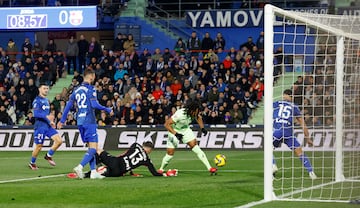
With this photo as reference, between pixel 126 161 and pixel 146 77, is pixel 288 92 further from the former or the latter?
pixel 146 77

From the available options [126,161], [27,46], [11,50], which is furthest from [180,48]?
[126,161]

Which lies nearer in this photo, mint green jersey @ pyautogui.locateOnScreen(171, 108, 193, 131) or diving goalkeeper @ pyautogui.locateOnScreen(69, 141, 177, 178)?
diving goalkeeper @ pyautogui.locateOnScreen(69, 141, 177, 178)

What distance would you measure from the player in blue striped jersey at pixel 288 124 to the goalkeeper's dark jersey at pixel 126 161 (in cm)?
268

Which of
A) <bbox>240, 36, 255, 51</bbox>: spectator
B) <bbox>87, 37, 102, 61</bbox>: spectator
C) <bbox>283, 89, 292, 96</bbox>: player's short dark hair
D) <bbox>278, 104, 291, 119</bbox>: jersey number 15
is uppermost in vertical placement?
<bbox>240, 36, 255, 51</bbox>: spectator

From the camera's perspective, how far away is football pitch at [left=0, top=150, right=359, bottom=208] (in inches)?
552

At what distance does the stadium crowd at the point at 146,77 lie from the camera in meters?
33.2

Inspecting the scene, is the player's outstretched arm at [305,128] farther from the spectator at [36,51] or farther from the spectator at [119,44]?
the spectator at [36,51]

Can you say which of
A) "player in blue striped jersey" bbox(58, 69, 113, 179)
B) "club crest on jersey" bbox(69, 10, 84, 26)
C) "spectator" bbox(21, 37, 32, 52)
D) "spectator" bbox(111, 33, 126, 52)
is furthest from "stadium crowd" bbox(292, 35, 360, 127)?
"spectator" bbox(21, 37, 32, 52)

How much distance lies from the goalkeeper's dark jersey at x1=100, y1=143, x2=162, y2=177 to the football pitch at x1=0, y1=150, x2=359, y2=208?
26 cm

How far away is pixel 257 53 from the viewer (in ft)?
117

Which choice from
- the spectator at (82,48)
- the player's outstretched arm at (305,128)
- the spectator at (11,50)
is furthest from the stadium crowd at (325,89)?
the spectator at (11,50)

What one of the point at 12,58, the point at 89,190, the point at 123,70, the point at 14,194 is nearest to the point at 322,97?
the point at 89,190

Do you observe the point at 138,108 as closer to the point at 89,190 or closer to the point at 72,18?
the point at 72,18

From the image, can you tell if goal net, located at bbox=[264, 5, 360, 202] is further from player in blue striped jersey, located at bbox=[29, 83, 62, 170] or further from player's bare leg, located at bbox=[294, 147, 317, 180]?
player in blue striped jersey, located at bbox=[29, 83, 62, 170]
